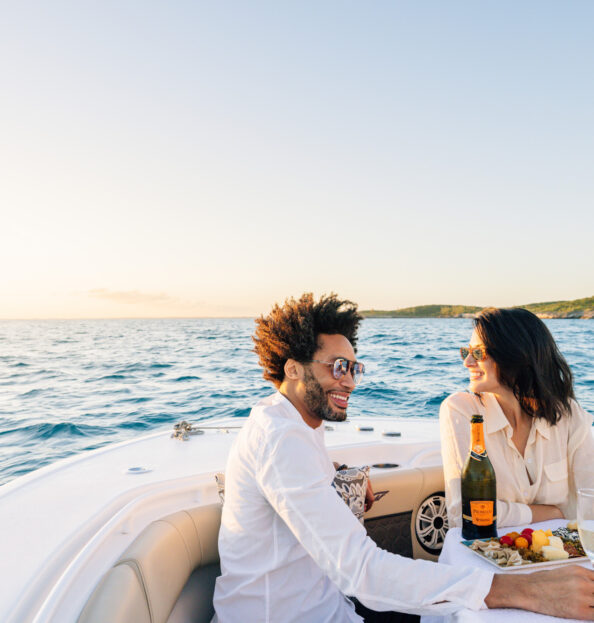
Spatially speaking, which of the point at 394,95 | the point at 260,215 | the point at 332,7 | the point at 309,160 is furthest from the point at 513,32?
the point at 260,215

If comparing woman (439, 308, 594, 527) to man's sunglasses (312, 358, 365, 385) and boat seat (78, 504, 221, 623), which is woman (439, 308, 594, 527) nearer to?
man's sunglasses (312, 358, 365, 385)

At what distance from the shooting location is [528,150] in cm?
1129

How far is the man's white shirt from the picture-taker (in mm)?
1051

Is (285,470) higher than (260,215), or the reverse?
(260,215)

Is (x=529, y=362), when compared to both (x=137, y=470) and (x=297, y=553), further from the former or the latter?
(x=137, y=470)

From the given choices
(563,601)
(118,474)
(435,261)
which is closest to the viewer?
(563,601)

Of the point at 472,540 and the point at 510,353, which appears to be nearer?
the point at 472,540

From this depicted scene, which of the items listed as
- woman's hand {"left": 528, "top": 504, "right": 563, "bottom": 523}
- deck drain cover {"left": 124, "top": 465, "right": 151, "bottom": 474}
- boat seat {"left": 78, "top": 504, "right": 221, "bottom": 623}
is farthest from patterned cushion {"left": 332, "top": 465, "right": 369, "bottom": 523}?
deck drain cover {"left": 124, "top": 465, "right": 151, "bottom": 474}

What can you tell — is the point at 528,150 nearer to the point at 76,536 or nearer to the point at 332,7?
the point at 332,7

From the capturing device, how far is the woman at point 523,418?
1709 mm

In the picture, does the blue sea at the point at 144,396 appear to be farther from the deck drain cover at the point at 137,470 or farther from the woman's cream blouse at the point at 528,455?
the deck drain cover at the point at 137,470

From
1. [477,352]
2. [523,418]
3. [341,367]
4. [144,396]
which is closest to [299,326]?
[341,367]

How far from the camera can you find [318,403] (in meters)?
1.47

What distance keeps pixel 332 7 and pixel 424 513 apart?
21.9 ft
